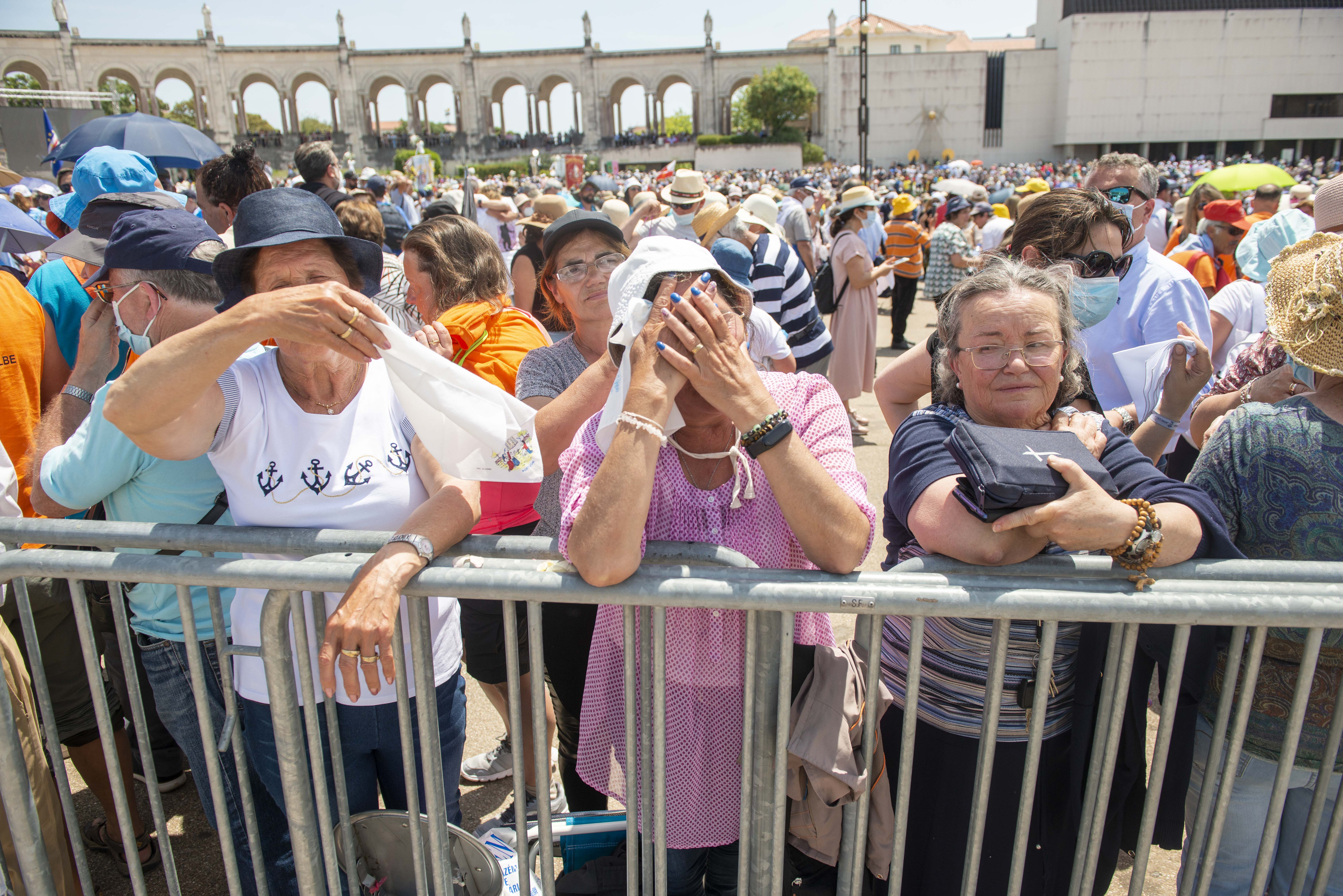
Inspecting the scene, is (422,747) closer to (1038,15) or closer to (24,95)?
(24,95)

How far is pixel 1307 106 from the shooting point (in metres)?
56.1

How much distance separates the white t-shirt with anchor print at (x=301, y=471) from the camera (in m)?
1.77

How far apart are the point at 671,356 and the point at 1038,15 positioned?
77213 mm

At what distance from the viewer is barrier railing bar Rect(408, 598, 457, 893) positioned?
158 centimetres

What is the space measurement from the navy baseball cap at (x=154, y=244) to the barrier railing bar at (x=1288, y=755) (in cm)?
251

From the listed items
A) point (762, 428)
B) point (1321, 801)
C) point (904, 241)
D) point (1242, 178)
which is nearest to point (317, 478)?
point (762, 428)

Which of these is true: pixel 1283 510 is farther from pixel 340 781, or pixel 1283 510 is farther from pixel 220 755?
pixel 220 755

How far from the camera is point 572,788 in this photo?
99.1 inches

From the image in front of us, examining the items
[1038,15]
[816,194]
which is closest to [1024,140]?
[1038,15]

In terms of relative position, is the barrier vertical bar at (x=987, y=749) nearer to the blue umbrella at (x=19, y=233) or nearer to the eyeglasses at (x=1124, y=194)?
the eyeglasses at (x=1124, y=194)

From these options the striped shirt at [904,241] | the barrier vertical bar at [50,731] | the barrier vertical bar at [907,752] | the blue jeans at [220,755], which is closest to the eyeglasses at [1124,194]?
the barrier vertical bar at [907,752]

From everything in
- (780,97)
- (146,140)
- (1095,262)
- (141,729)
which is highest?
(780,97)

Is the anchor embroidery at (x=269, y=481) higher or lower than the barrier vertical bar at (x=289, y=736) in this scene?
higher

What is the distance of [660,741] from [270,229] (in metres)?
1.45
